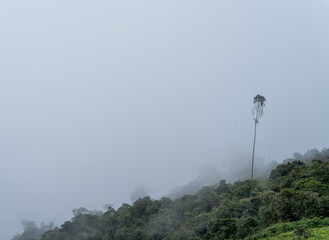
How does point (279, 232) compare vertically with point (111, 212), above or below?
above

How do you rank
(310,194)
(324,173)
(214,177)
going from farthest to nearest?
(214,177) < (324,173) < (310,194)

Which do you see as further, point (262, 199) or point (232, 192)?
point (232, 192)

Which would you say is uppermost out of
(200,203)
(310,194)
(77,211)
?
(310,194)

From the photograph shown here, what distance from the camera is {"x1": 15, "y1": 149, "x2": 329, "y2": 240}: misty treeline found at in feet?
64.0

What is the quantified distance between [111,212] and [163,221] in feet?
49.1

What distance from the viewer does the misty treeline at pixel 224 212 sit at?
1950cm

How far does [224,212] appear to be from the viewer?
84.6ft

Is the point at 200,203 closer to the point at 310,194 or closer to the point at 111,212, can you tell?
the point at 111,212

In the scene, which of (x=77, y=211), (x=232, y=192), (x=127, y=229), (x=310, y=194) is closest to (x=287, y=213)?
(x=310, y=194)

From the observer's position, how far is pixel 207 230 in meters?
23.8

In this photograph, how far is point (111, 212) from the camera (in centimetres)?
4550

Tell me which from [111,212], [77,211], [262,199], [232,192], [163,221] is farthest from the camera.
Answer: [77,211]

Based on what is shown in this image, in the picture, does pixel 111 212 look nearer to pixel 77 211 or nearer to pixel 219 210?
pixel 77 211

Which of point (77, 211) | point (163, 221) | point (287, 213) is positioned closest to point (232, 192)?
point (163, 221)
